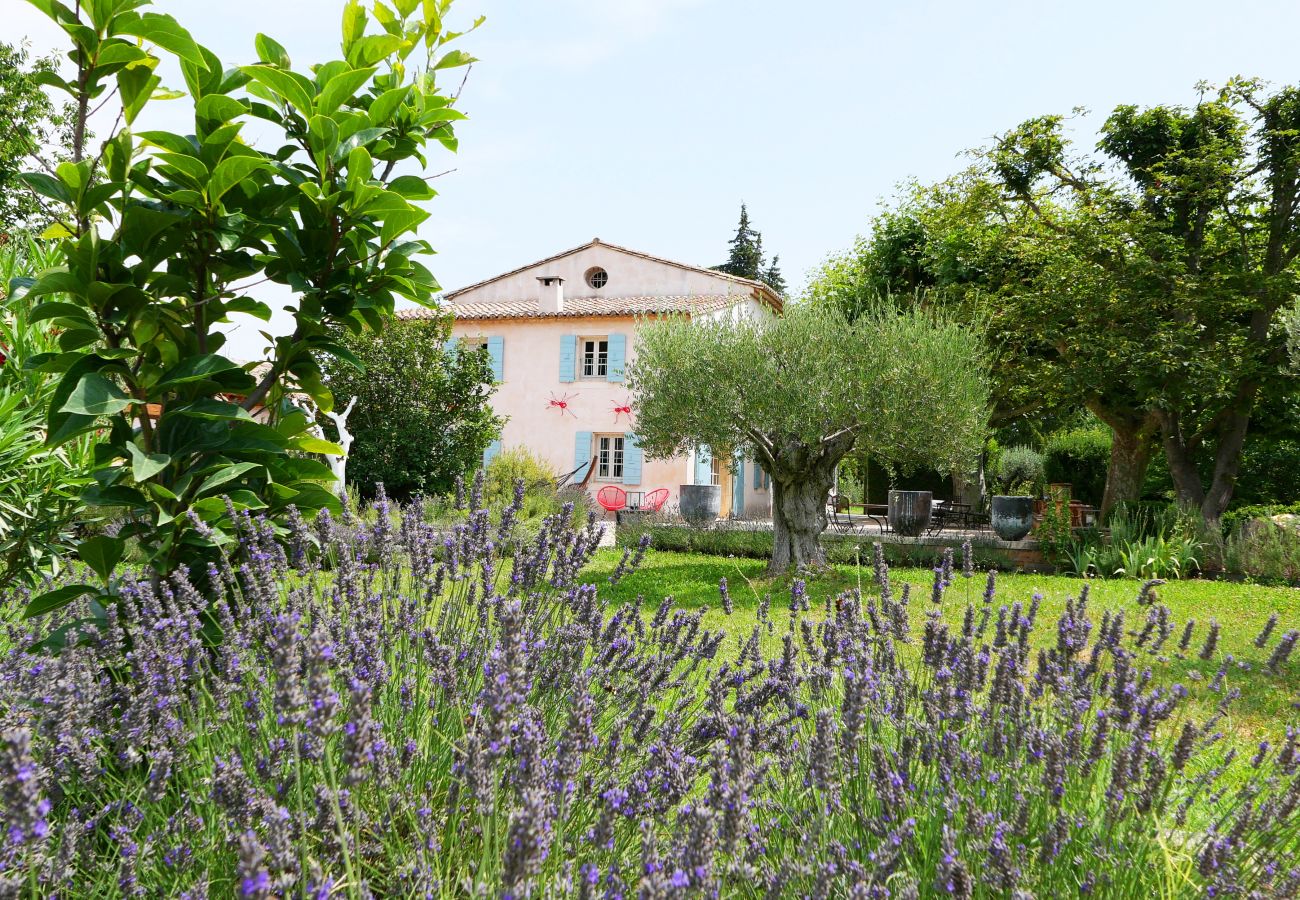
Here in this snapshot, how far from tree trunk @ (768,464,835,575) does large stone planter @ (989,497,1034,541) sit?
4.58 m

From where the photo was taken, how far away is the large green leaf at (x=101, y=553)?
213cm

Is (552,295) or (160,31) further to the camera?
(552,295)

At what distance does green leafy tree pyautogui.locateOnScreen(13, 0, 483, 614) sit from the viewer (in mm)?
1953

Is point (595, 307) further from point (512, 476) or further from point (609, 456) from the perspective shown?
point (512, 476)

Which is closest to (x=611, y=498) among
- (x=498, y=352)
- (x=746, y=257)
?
(x=498, y=352)

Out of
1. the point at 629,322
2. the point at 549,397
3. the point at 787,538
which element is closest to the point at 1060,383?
the point at 787,538

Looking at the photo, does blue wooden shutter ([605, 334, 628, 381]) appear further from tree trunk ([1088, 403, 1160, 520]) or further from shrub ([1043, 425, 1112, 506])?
shrub ([1043, 425, 1112, 506])

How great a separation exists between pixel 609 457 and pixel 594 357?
2771 mm

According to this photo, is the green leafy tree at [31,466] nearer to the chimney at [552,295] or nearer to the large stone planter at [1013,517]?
the large stone planter at [1013,517]

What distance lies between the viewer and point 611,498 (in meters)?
19.2

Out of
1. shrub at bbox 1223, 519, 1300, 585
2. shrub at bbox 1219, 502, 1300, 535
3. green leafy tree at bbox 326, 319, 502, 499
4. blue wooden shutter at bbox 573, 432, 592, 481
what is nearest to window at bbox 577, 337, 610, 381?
blue wooden shutter at bbox 573, 432, 592, 481

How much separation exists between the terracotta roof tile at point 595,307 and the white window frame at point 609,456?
3280 mm

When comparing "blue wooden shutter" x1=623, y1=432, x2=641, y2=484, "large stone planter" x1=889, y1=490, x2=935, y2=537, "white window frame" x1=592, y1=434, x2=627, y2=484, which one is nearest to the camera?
"large stone planter" x1=889, y1=490, x2=935, y2=537

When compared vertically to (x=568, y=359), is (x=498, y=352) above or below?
above
